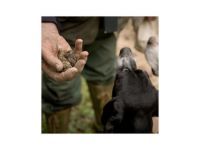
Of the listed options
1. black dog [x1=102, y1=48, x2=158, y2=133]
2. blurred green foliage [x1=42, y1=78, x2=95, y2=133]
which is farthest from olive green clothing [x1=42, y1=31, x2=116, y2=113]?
black dog [x1=102, y1=48, x2=158, y2=133]

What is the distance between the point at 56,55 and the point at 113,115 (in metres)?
0.31

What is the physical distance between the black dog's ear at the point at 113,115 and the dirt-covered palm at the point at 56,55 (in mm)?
189

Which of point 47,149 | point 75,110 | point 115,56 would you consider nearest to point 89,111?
point 75,110

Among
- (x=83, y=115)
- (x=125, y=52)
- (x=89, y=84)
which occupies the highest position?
(x=125, y=52)

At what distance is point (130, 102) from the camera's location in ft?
6.88

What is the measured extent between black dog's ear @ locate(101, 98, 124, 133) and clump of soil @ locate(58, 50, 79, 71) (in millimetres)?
228

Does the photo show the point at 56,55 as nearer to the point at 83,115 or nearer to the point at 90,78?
the point at 90,78

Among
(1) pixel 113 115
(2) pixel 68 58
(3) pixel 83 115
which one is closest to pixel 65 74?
(2) pixel 68 58

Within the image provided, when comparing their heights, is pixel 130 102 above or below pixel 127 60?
below

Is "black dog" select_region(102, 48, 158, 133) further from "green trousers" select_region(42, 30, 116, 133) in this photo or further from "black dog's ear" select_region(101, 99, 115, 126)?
"green trousers" select_region(42, 30, 116, 133)

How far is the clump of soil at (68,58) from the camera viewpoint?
200 cm

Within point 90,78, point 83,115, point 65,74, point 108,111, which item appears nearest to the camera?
point 65,74
